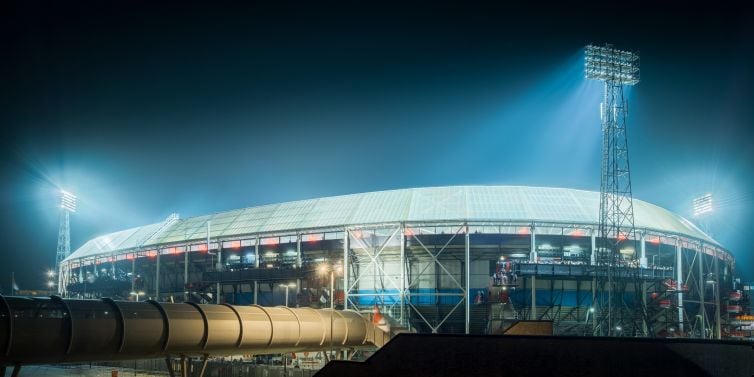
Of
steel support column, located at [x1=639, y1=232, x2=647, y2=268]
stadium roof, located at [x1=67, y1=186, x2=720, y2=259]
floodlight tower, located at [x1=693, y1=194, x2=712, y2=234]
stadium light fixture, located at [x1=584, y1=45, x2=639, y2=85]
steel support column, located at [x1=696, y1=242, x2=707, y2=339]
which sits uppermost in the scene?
stadium light fixture, located at [x1=584, y1=45, x2=639, y2=85]

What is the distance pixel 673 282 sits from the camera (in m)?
72.6

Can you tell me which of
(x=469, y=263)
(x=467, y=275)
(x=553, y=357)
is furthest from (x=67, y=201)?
(x=553, y=357)

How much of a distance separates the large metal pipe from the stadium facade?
113ft

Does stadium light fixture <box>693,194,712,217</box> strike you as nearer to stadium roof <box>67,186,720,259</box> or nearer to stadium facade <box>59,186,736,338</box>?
stadium roof <box>67,186,720,259</box>

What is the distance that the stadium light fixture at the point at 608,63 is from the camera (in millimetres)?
63750

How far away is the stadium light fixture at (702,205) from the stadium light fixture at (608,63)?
6427 cm

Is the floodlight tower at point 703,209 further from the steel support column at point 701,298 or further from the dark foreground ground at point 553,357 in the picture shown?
the dark foreground ground at point 553,357

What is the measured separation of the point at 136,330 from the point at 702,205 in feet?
380

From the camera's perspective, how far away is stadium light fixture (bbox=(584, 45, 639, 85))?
2510 inches

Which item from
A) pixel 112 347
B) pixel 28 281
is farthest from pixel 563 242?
pixel 28 281

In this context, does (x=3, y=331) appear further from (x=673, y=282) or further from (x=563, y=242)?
(x=673, y=282)

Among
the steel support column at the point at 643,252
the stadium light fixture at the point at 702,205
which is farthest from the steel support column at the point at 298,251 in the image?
the stadium light fixture at the point at 702,205

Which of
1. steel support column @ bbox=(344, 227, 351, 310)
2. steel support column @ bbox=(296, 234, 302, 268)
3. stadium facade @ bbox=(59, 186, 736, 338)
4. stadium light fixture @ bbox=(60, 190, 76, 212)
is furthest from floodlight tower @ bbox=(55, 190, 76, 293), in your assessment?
steel support column @ bbox=(344, 227, 351, 310)

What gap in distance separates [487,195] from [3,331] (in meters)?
61.9
